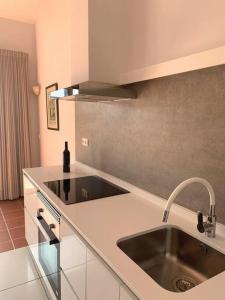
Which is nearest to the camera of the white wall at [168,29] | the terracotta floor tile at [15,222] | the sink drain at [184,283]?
the sink drain at [184,283]

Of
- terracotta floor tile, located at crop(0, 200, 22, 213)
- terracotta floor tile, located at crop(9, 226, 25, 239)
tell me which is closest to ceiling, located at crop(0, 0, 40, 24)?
terracotta floor tile, located at crop(0, 200, 22, 213)

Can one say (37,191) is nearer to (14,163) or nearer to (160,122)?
(160,122)

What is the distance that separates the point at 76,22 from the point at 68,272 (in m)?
1.71

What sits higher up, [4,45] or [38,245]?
[4,45]

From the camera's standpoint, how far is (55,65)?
3234 mm

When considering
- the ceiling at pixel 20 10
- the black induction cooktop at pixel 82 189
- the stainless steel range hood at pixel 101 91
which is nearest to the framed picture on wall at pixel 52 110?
the ceiling at pixel 20 10

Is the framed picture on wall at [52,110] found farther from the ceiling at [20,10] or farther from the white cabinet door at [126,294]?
the white cabinet door at [126,294]

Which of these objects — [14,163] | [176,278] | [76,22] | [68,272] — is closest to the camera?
[176,278]

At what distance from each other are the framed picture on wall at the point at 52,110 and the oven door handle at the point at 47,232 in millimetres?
1731

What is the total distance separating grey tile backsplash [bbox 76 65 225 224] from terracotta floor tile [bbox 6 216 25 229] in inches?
69.1

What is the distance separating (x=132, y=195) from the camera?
5.55 feet

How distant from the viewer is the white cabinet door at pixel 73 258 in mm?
1164

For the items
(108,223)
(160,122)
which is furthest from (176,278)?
(160,122)

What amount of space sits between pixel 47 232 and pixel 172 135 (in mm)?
1063
